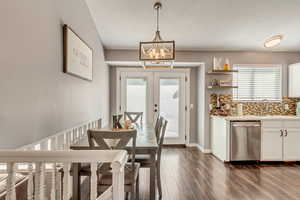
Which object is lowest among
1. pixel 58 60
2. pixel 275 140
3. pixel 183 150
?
pixel 183 150

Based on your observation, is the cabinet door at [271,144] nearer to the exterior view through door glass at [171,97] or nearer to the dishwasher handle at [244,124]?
the dishwasher handle at [244,124]

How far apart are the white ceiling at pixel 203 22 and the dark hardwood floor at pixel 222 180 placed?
253 cm

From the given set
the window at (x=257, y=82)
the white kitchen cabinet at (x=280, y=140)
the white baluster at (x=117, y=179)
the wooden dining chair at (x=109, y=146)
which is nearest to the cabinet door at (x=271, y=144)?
the white kitchen cabinet at (x=280, y=140)

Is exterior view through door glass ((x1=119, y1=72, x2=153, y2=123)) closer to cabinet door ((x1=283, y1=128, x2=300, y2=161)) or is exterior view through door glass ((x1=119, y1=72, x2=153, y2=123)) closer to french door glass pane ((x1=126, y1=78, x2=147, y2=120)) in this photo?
french door glass pane ((x1=126, y1=78, x2=147, y2=120))

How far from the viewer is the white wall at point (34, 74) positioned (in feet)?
4.60

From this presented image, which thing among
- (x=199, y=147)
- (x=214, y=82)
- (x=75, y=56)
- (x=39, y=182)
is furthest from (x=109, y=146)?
(x=199, y=147)

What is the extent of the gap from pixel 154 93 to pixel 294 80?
10.6 ft

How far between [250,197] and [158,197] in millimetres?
1155

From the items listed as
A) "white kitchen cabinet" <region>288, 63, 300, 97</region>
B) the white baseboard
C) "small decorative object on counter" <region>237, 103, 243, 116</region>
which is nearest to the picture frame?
the white baseboard

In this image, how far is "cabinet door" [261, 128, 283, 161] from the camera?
4039 millimetres

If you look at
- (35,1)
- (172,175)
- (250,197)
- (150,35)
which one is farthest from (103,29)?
(250,197)

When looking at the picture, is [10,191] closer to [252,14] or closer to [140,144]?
[140,144]

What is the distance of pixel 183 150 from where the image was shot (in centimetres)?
510

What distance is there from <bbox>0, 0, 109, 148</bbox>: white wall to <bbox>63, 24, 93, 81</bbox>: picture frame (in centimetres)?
8
